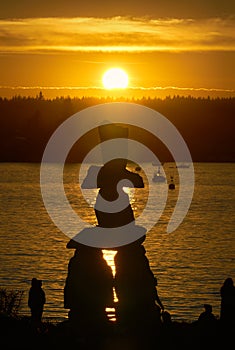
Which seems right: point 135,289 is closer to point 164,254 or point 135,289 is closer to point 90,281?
point 90,281

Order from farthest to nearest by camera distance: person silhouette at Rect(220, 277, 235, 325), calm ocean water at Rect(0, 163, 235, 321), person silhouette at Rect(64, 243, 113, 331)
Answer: calm ocean water at Rect(0, 163, 235, 321) → person silhouette at Rect(220, 277, 235, 325) → person silhouette at Rect(64, 243, 113, 331)

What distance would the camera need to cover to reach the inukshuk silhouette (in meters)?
10.0

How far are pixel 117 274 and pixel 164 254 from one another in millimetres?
62432

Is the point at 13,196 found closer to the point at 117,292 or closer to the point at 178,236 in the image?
the point at 178,236

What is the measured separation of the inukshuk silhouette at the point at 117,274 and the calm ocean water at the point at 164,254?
29951mm

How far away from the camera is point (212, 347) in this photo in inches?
554

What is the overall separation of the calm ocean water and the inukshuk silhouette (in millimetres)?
29951

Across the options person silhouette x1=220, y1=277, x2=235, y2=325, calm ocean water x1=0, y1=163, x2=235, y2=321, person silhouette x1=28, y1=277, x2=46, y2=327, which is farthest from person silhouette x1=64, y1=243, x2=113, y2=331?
calm ocean water x1=0, y1=163, x2=235, y2=321

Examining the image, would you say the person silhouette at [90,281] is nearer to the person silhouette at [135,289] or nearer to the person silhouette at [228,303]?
the person silhouette at [135,289]

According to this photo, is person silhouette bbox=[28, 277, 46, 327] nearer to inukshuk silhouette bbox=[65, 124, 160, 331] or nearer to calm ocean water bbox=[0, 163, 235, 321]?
inukshuk silhouette bbox=[65, 124, 160, 331]

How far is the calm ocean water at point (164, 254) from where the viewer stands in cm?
4906

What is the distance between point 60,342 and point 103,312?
126 inches

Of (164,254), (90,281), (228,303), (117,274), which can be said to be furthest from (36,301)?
(164,254)

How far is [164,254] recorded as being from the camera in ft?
236
